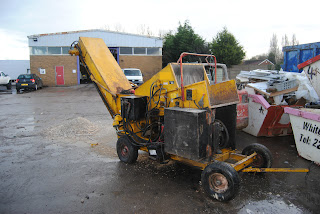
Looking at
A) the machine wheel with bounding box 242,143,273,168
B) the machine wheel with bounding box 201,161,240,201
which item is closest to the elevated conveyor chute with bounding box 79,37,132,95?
the machine wheel with bounding box 201,161,240,201

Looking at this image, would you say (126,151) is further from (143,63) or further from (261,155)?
(143,63)

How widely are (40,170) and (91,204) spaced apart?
1949mm

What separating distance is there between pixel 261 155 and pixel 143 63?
21745 millimetres

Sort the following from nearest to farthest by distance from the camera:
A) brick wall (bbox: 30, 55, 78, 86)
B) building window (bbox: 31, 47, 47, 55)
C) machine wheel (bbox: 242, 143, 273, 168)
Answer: machine wheel (bbox: 242, 143, 273, 168)
building window (bbox: 31, 47, 47, 55)
brick wall (bbox: 30, 55, 78, 86)

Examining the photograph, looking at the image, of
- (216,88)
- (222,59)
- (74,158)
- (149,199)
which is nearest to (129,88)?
(74,158)

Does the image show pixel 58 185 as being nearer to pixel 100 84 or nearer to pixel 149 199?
pixel 149 199

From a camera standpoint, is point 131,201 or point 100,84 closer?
point 131,201

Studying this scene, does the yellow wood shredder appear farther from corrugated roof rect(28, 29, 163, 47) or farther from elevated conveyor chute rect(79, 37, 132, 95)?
corrugated roof rect(28, 29, 163, 47)

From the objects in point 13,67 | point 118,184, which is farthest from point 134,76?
point 13,67

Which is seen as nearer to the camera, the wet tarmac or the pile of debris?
the wet tarmac

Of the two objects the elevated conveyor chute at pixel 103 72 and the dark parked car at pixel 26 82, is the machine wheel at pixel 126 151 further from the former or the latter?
the dark parked car at pixel 26 82

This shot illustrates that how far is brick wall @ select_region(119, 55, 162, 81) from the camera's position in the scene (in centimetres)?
2515

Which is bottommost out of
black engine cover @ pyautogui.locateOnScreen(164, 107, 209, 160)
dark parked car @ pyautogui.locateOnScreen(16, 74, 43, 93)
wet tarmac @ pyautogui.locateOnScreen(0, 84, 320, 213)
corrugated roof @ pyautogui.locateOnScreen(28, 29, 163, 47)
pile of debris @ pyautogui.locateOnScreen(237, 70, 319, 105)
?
wet tarmac @ pyautogui.locateOnScreen(0, 84, 320, 213)

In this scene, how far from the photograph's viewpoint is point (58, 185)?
14.7ft
